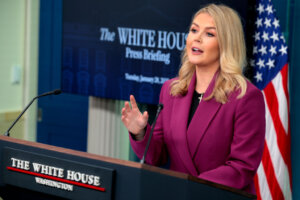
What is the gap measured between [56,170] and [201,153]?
66 cm

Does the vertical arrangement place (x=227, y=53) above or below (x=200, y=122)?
above

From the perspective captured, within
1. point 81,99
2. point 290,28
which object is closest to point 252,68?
point 290,28

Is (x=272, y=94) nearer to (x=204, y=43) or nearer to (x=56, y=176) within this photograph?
(x=204, y=43)

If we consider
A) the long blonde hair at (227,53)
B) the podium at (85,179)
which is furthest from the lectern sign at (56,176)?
the long blonde hair at (227,53)

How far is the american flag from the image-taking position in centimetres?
369

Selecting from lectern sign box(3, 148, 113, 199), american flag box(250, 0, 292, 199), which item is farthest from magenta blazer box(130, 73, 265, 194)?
american flag box(250, 0, 292, 199)

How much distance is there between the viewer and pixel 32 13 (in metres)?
5.64

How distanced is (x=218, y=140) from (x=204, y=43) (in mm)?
424

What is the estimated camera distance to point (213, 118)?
7.50 ft

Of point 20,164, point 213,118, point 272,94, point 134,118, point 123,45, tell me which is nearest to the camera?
point 20,164

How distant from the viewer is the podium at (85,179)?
181 centimetres

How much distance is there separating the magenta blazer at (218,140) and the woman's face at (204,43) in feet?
0.35

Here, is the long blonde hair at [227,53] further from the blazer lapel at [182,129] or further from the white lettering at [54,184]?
the white lettering at [54,184]

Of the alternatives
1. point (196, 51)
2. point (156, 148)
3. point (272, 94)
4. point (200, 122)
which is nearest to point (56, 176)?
point (156, 148)
